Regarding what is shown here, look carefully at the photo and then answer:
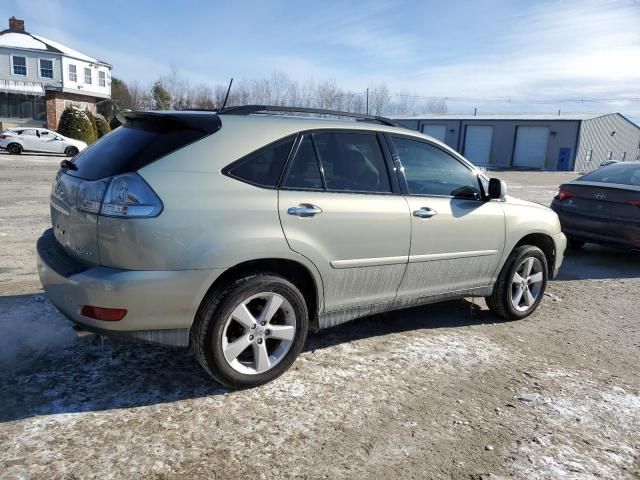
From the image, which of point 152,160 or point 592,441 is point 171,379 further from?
point 592,441

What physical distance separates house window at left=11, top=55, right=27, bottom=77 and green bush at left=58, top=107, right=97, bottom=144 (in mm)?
14900

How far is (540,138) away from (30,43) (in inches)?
1661

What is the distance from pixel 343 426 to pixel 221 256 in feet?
4.12

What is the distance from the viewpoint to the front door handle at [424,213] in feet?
13.1

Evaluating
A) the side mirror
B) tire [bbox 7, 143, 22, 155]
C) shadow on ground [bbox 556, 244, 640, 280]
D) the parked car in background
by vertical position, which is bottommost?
shadow on ground [bbox 556, 244, 640, 280]

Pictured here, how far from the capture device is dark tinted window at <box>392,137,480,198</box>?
13.6 feet

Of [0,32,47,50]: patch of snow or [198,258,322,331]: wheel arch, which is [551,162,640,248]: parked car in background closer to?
[198,258,322,331]: wheel arch

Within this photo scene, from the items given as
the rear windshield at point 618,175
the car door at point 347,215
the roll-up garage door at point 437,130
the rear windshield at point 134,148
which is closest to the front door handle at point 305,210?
the car door at point 347,215

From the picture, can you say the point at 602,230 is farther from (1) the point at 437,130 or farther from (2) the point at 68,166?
(1) the point at 437,130

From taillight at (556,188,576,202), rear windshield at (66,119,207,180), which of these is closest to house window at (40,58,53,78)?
taillight at (556,188,576,202)

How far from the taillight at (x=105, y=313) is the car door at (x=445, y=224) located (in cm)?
215

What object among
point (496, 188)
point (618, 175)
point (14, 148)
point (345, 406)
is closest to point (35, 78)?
point (14, 148)

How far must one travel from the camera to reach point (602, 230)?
293 inches

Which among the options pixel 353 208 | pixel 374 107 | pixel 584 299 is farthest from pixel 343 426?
pixel 374 107
